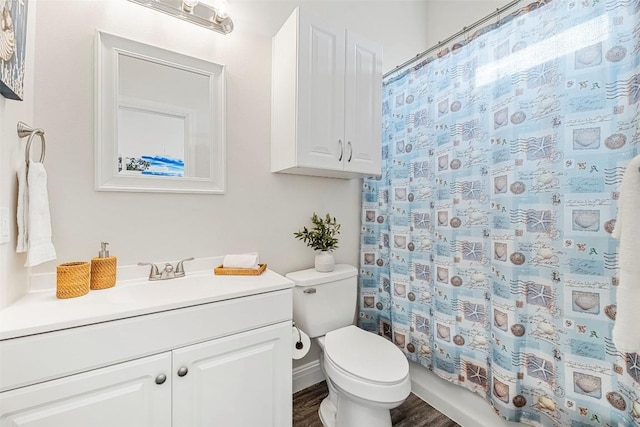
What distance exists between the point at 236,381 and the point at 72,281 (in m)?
0.74

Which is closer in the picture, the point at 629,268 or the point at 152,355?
the point at 629,268

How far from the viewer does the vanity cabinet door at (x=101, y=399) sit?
2.55 ft

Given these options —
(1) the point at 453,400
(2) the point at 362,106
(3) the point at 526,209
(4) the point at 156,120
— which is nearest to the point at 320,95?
(2) the point at 362,106

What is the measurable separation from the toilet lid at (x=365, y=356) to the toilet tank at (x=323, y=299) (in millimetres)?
80

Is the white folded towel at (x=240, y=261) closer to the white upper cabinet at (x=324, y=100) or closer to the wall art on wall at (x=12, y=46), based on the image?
the white upper cabinet at (x=324, y=100)

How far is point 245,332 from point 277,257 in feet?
1.94

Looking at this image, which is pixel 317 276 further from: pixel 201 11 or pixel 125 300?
pixel 201 11

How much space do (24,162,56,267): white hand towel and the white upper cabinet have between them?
99 centimetres

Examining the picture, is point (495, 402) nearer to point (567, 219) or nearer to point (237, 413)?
point (567, 219)

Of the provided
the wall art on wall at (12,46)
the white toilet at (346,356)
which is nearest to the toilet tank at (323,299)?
the white toilet at (346,356)

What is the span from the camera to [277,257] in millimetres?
1666

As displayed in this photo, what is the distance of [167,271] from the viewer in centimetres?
129

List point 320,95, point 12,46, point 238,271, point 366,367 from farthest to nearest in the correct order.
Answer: point 320,95 < point 238,271 < point 366,367 < point 12,46

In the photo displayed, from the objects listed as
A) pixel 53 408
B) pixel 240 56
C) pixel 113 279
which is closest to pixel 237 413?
pixel 53 408
